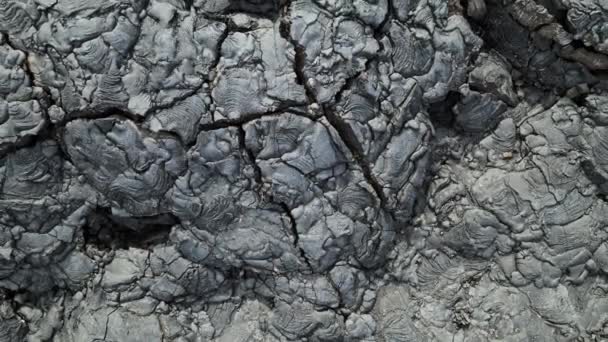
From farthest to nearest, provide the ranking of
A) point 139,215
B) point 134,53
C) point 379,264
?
point 379,264, point 139,215, point 134,53

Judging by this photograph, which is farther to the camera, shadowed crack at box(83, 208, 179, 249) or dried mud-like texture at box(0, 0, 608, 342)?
shadowed crack at box(83, 208, 179, 249)

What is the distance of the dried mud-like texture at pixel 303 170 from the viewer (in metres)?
1.66

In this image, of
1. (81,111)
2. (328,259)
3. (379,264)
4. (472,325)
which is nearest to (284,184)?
(328,259)

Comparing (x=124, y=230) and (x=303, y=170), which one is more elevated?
(x=303, y=170)

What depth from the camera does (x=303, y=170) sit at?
172cm

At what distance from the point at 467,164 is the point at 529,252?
1.05ft

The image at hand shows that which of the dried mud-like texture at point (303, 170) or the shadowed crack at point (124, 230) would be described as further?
the shadowed crack at point (124, 230)

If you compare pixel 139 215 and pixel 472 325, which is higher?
pixel 139 215

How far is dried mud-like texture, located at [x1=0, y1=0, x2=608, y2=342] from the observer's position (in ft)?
5.45

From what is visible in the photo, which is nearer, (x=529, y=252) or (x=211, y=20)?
(x=211, y=20)

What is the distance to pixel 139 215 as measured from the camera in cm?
179

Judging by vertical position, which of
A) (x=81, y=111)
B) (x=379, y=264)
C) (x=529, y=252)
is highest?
(x=81, y=111)

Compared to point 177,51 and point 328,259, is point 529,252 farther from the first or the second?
point 177,51

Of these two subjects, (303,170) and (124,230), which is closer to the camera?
(303,170)
